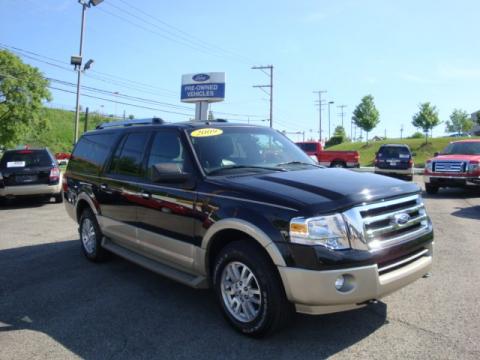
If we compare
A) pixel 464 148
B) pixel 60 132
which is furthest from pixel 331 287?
pixel 60 132

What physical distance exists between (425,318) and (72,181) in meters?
5.50

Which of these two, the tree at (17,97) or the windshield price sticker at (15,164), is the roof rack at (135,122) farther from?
the tree at (17,97)

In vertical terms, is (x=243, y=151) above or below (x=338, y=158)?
below

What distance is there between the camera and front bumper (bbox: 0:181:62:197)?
38.7 feet

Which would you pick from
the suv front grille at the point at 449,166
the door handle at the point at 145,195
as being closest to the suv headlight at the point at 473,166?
the suv front grille at the point at 449,166

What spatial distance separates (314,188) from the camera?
11.9 feet

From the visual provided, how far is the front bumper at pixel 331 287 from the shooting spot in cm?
322

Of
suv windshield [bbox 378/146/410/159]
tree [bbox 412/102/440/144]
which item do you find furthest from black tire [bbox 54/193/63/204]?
tree [bbox 412/102/440/144]

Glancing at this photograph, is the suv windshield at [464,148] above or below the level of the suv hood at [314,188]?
above

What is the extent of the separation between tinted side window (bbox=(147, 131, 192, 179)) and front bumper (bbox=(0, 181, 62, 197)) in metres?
8.43

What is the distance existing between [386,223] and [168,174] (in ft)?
6.63

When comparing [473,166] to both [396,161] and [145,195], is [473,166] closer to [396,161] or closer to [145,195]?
[396,161]

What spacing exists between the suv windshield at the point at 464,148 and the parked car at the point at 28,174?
13202 millimetres

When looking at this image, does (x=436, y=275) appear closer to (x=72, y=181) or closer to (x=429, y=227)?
(x=429, y=227)
